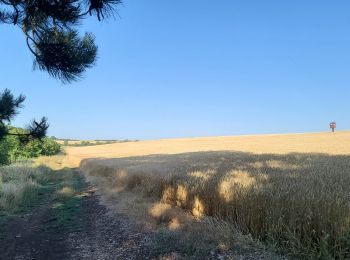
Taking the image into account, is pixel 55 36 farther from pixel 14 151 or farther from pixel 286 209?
pixel 14 151

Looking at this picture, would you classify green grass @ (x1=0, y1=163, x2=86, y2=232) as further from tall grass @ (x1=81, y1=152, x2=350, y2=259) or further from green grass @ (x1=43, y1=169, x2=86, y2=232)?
tall grass @ (x1=81, y1=152, x2=350, y2=259)

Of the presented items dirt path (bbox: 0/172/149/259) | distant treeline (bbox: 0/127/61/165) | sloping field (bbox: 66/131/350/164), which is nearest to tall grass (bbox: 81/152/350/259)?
dirt path (bbox: 0/172/149/259)

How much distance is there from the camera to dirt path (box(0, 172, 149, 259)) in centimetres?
721

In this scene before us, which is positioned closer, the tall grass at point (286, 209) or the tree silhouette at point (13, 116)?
the tall grass at point (286, 209)

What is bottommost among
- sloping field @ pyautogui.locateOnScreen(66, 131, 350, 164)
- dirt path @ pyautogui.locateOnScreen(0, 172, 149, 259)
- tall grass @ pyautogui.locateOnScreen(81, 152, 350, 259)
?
dirt path @ pyautogui.locateOnScreen(0, 172, 149, 259)

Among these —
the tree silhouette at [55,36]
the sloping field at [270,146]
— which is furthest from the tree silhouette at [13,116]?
the sloping field at [270,146]

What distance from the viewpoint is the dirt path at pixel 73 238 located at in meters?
7.21

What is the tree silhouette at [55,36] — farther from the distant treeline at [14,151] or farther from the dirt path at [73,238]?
the distant treeline at [14,151]

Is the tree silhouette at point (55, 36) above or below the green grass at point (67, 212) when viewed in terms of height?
above

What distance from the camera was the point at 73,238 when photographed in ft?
27.5

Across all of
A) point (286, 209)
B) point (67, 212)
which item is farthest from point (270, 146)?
point (286, 209)

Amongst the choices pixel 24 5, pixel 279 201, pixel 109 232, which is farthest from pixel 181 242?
pixel 24 5

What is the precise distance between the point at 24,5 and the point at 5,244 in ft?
16.5

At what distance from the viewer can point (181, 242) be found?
6.70m
